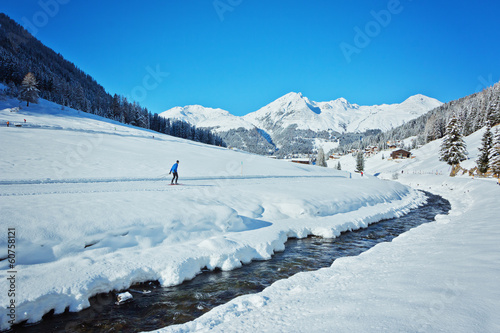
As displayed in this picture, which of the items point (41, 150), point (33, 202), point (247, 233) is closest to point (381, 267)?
point (247, 233)

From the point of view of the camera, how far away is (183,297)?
7223 mm

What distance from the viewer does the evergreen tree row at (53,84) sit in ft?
270

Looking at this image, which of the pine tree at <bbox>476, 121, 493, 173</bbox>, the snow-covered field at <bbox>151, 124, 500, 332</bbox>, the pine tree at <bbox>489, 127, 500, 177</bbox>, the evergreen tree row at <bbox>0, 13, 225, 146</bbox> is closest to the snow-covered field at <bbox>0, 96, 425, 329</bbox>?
the snow-covered field at <bbox>151, 124, 500, 332</bbox>

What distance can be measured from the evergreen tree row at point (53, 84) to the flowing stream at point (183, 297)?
277 feet

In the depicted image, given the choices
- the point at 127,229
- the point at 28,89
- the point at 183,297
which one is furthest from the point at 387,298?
the point at 28,89

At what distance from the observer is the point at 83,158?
90.3 ft

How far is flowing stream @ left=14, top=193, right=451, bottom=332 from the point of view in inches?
234

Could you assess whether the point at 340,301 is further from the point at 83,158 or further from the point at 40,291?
the point at 83,158

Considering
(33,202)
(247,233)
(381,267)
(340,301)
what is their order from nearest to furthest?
(340,301)
(381,267)
(33,202)
(247,233)

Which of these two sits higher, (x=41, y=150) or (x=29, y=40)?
(x=29, y=40)

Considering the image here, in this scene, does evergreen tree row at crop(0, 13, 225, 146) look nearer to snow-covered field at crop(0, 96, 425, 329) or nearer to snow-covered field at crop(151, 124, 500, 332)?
snow-covered field at crop(0, 96, 425, 329)

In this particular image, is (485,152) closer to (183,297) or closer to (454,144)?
(454,144)

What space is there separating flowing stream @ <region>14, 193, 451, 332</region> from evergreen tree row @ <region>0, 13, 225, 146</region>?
8447cm

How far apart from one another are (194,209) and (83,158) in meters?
22.0
